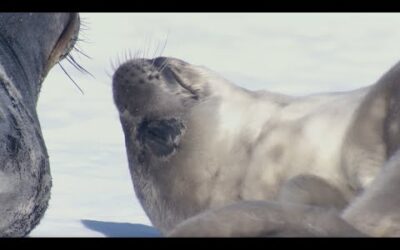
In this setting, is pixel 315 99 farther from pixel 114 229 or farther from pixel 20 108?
pixel 20 108

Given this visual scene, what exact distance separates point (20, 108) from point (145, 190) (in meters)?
0.74

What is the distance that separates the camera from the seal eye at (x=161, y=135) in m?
2.66

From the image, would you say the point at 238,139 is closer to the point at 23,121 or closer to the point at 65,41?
the point at 65,41

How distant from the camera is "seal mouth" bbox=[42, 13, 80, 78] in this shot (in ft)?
8.68

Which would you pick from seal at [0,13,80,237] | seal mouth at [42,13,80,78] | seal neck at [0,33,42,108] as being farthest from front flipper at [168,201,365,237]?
seal mouth at [42,13,80,78]

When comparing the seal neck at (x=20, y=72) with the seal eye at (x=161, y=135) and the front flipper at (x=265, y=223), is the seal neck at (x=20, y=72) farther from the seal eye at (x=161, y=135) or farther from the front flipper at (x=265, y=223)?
the front flipper at (x=265, y=223)

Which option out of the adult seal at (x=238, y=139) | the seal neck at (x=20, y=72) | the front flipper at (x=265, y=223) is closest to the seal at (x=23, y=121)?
the seal neck at (x=20, y=72)

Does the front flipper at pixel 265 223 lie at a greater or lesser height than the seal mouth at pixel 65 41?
greater

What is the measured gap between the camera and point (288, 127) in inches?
99.5

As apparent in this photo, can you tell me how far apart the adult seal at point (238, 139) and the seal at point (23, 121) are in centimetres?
36

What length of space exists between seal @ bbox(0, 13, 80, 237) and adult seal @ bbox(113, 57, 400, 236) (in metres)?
0.36

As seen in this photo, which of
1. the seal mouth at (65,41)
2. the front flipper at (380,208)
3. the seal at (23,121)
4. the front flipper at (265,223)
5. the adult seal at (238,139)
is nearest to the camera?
the front flipper at (265,223)
